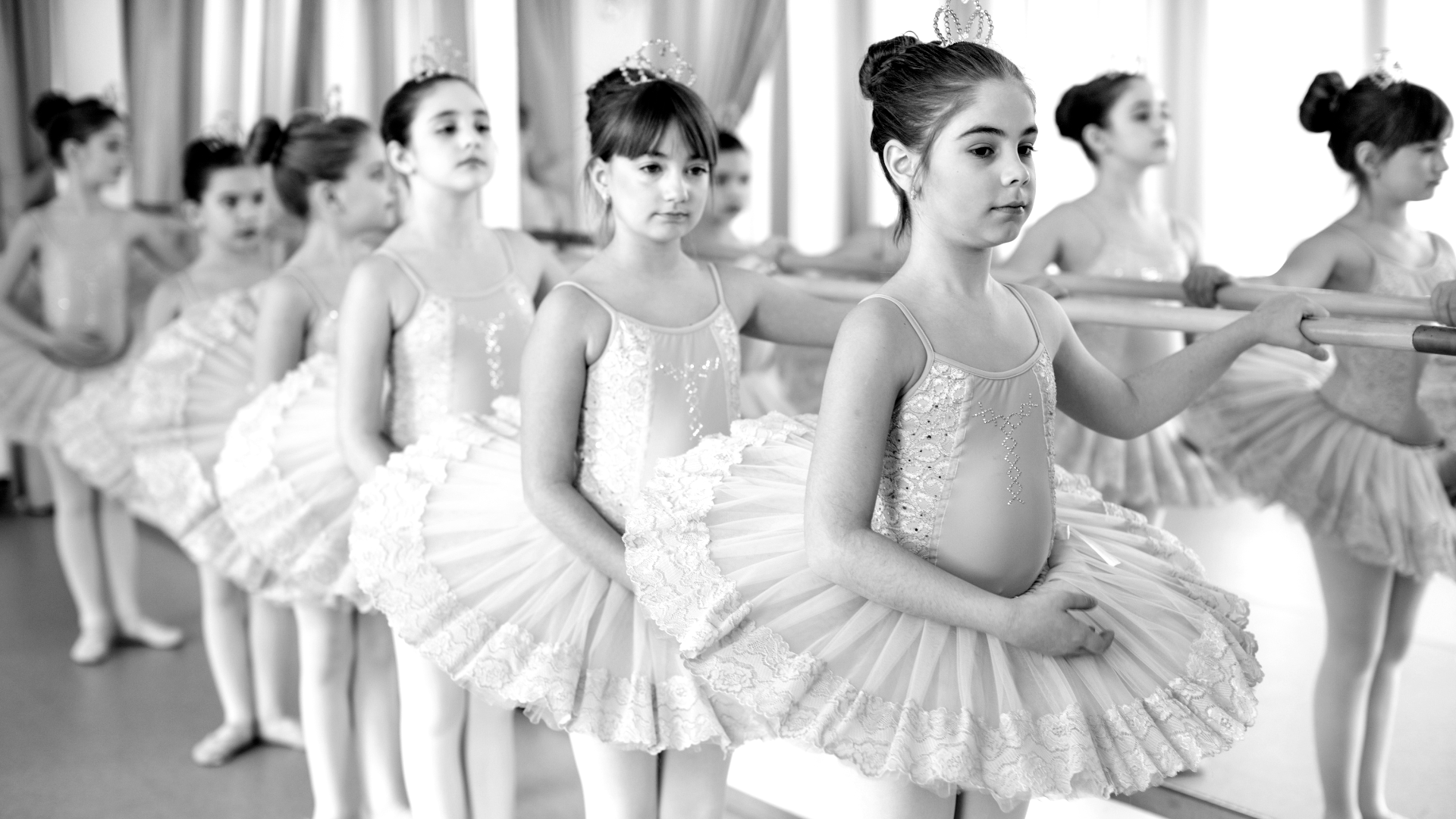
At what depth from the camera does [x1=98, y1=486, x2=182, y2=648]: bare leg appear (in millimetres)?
3895

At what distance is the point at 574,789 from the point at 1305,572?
149 cm

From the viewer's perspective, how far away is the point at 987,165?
130cm

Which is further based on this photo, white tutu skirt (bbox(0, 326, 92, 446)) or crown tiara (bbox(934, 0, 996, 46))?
white tutu skirt (bbox(0, 326, 92, 446))

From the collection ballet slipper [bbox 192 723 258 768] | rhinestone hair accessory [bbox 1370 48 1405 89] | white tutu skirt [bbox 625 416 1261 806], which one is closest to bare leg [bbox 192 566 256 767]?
ballet slipper [bbox 192 723 258 768]

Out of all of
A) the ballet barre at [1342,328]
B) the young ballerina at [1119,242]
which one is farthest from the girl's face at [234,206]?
the ballet barre at [1342,328]

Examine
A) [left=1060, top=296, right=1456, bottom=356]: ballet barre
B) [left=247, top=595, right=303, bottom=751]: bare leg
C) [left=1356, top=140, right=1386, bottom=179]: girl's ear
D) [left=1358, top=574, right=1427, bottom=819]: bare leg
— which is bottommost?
[left=247, top=595, right=303, bottom=751]: bare leg

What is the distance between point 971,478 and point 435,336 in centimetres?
118

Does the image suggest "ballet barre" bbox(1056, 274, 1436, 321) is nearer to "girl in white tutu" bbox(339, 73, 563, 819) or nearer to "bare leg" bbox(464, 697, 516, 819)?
"girl in white tutu" bbox(339, 73, 563, 819)

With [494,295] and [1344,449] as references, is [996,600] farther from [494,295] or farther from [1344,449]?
[494,295]

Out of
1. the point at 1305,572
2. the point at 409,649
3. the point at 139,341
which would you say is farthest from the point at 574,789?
the point at 139,341

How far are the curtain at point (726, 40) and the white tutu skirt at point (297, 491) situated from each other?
1420mm

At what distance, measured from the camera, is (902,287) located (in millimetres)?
1373

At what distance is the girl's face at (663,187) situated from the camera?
1779mm

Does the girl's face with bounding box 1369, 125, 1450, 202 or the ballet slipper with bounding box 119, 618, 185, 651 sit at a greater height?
the girl's face with bounding box 1369, 125, 1450, 202
